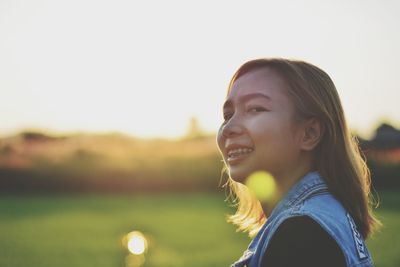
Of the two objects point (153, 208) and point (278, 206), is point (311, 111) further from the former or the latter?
point (153, 208)

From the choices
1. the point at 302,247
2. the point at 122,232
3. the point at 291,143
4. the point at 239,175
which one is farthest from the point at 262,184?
the point at 122,232

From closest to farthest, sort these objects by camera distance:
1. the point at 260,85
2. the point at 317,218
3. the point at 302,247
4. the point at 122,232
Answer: the point at 302,247
the point at 317,218
the point at 260,85
the point at 122,232

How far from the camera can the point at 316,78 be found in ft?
6.78

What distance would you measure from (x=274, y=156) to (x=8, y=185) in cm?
3246

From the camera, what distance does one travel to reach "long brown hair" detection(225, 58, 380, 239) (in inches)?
79.4

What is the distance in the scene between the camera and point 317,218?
161 centimetres

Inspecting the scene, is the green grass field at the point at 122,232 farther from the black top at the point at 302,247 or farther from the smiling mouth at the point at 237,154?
the black top at the point at 302,247

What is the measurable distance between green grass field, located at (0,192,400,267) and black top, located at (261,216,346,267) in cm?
925

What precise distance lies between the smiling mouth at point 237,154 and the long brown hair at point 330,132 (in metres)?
0.25

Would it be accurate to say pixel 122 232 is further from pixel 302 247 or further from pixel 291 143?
pixel 302 247

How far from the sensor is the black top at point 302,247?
4.90 ft

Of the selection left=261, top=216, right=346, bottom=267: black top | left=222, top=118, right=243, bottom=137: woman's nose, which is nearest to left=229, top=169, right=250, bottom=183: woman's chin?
left=222, top=118, right=243, bottom=137: woman's nose

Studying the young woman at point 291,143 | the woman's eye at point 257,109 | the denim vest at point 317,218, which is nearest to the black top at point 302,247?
the denim vest at point 317,218

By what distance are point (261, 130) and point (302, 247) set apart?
591mm
